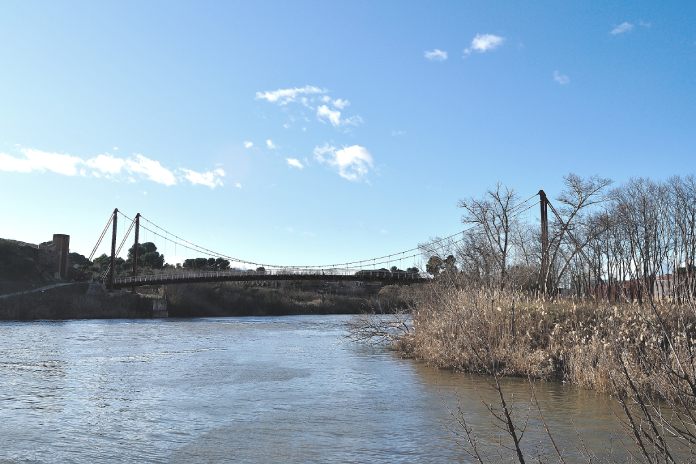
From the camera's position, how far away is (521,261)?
48250 mm

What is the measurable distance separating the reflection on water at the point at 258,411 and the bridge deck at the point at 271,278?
117ft

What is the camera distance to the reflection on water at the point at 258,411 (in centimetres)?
923

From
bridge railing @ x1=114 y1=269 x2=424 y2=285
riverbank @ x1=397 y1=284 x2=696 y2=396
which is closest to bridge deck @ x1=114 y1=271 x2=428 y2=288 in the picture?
bridge railing @ x1=114 y1=269 x2=424 y2=285

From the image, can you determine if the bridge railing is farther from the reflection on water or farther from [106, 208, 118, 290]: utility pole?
the reflection on water

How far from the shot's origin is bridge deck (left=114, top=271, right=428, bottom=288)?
57844 mm

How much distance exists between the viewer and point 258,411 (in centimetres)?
1233

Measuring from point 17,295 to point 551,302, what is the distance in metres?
52.5

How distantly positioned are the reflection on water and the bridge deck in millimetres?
35654

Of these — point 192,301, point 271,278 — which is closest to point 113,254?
point 192,301

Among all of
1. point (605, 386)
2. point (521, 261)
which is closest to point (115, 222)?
point (521, 261)

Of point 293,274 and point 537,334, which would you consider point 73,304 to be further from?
point 537,334

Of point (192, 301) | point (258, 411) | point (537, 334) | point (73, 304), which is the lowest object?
point (258, 411)

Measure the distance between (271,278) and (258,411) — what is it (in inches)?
2013

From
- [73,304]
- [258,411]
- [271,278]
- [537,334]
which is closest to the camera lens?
[258,411]
